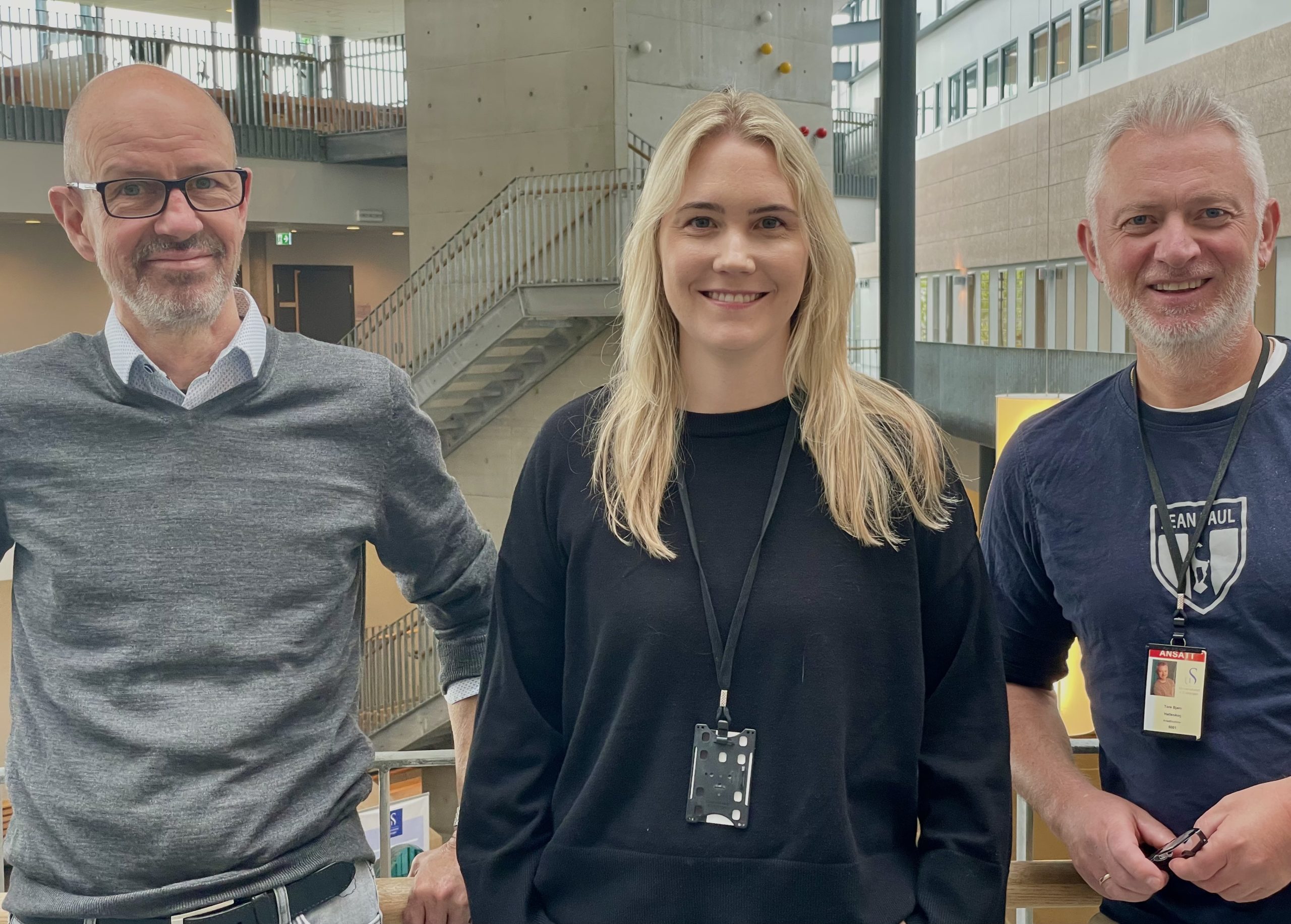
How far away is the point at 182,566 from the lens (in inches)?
70.9

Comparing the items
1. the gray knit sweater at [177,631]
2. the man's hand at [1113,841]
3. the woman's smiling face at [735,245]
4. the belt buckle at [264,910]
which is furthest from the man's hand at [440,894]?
the man's hand at [1113,841]

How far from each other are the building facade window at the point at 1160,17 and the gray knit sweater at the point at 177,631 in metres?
7.95

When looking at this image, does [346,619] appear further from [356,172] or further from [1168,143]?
[356,172]

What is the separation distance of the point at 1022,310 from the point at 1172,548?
32.6 feet

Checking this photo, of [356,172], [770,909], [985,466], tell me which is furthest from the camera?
[356,172]

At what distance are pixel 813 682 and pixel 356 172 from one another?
52.3 feet

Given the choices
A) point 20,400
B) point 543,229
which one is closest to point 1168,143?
point 20,400

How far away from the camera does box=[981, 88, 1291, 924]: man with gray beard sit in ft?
6.15

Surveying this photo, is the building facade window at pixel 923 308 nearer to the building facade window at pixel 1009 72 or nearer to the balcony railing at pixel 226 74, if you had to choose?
the building facade window at pixel 1009 72

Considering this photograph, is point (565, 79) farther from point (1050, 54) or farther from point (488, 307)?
point (1050, 54)

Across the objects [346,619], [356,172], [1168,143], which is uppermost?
[356,172]

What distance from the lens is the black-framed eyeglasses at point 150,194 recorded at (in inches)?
73.7

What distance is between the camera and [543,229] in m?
12.1

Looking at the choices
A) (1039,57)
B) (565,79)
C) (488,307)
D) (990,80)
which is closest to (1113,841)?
(1039,57)
